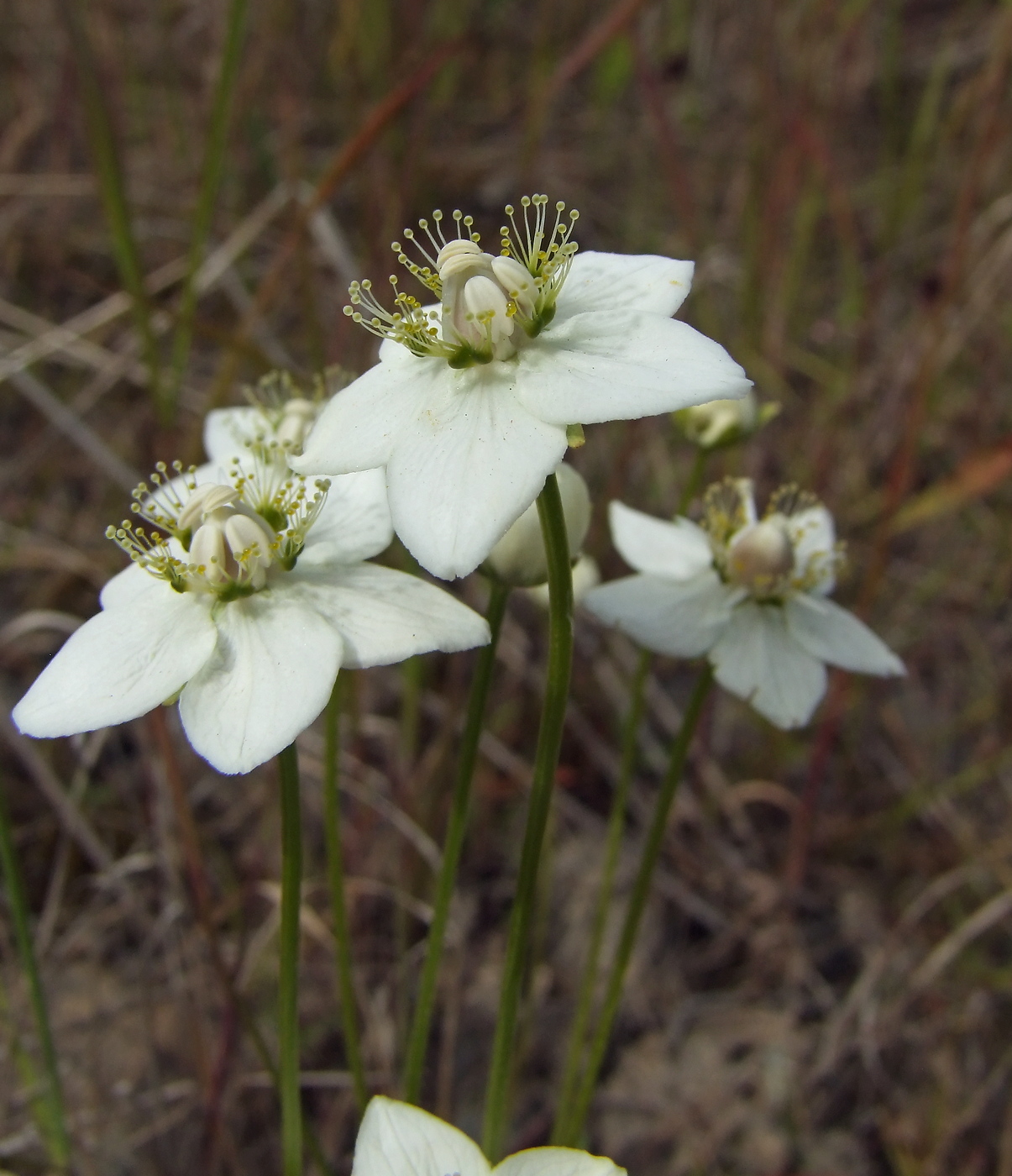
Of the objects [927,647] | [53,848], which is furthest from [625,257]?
[927,647]

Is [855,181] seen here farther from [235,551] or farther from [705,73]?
[235,551]

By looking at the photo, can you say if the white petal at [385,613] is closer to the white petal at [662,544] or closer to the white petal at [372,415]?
the white petal at [372,415]

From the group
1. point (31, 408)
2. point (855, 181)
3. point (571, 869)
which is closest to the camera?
point (571, 869)

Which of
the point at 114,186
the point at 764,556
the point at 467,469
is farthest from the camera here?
the point at 114,186

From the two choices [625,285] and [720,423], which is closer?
[625,285]

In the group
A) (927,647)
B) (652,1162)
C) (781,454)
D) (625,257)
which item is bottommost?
(652,1162)

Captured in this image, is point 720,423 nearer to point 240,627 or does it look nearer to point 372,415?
Answer: point 372,415

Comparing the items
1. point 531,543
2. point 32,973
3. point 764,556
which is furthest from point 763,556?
point 32,973
